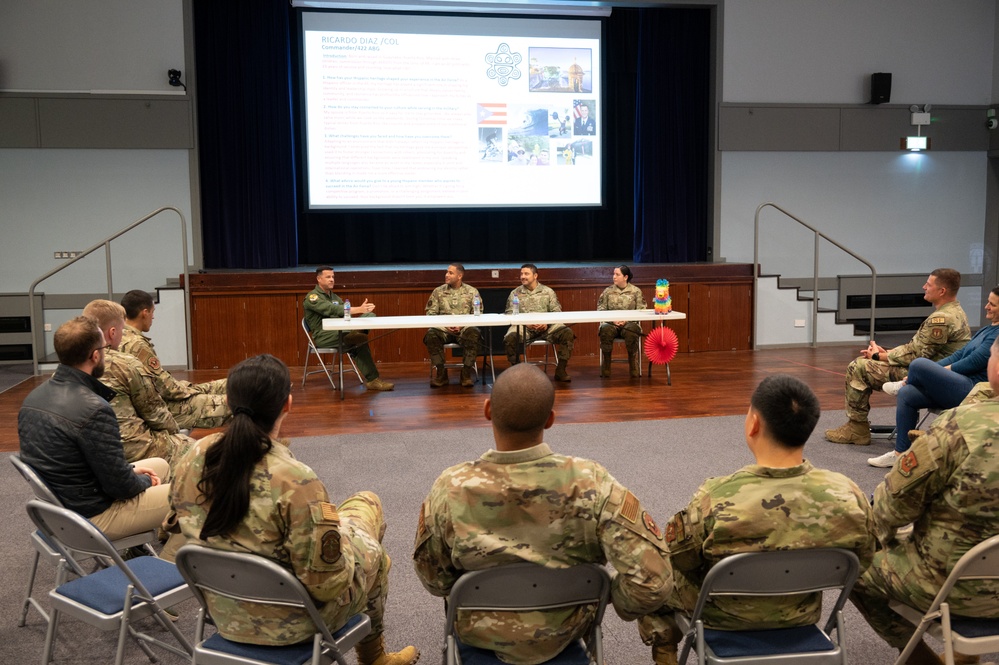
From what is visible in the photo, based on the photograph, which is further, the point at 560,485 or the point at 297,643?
the point at 297,643

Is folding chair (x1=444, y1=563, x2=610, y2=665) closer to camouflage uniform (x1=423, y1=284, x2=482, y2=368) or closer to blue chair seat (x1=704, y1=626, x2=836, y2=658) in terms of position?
blue chair seat (x1=704, y1=626, x2=836, y2=658)

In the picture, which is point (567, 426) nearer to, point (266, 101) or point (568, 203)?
point (568, 203)

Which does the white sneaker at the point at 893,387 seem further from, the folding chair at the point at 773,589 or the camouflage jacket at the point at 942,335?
the folding chair at the point at 773,589

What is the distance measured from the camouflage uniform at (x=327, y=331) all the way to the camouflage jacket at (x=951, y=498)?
225 inches

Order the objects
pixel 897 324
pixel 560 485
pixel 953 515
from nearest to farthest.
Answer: pixel 560 485 → pixel 953 515 → pixel 897 324

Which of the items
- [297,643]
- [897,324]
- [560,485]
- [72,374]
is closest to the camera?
[560,485]

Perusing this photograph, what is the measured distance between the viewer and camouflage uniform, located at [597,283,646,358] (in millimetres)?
8047

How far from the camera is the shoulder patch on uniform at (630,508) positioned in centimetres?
195

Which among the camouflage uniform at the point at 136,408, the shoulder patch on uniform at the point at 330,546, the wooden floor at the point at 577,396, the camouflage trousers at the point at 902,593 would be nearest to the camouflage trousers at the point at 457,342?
the wooden floor at the point at 577,396

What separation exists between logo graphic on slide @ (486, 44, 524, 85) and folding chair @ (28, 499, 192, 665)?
8295mm

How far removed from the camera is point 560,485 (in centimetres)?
195

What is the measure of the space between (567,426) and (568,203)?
4.86 m

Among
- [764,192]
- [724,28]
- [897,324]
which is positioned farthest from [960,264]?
[724,28]

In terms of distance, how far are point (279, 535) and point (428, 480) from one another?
9.24 ft
